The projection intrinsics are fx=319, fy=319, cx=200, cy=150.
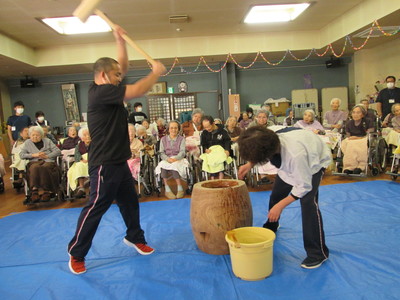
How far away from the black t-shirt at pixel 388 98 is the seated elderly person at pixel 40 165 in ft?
19.4

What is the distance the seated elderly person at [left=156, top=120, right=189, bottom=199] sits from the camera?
164 inches

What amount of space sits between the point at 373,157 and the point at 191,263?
365 cm

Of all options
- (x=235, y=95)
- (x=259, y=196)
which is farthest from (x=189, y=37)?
(x=259, y=196)

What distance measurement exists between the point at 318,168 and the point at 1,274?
2259 millimetres

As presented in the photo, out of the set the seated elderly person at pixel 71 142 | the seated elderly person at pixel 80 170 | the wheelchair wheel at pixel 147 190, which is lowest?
the wheelchair wheel at pixel 147 190

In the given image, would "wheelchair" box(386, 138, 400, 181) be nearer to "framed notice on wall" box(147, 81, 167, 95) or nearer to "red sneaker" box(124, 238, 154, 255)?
"red sneaker" box(124, 238, 154, 255)

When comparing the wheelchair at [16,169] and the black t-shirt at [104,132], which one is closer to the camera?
the black t-shirt at [104,132]

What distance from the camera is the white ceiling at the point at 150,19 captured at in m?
5.91

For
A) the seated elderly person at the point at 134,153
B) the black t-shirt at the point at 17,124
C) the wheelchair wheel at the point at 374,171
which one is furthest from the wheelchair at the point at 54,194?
the wheelchair wheel at the point at 374,171

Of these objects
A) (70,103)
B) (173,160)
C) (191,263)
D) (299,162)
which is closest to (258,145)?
(299,162)

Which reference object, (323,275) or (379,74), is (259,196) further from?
(379,74)

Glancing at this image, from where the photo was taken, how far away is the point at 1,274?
224 cm

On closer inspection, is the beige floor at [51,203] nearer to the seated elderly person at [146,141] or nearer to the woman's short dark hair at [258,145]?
the seated elderly person at [146,141]

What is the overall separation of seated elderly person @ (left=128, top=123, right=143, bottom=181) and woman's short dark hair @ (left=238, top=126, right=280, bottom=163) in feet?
8.75
